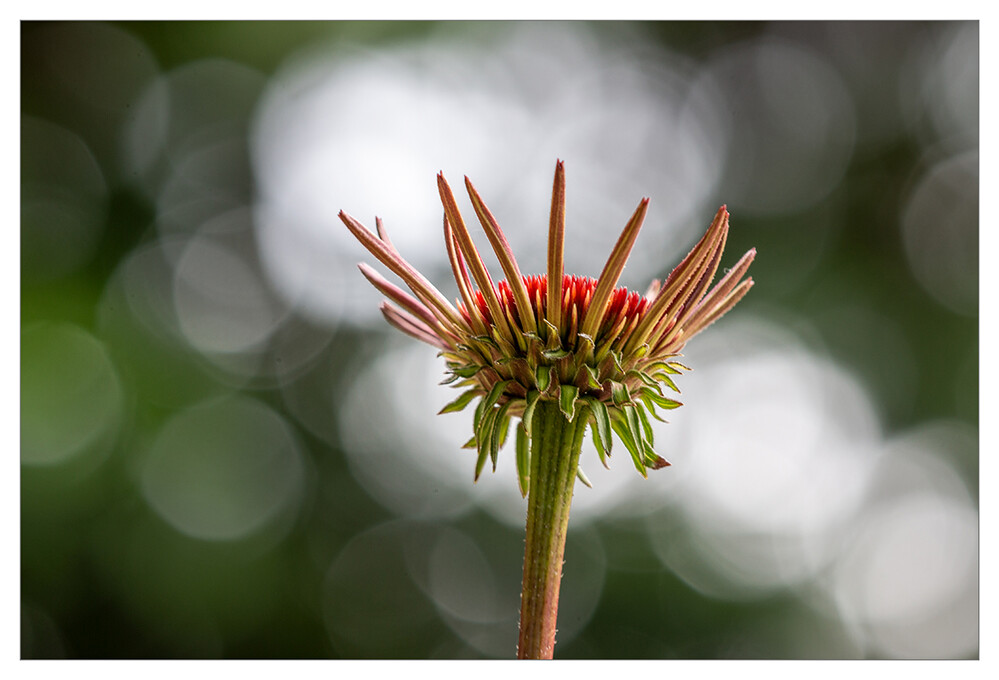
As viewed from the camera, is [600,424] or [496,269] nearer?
[600,424]

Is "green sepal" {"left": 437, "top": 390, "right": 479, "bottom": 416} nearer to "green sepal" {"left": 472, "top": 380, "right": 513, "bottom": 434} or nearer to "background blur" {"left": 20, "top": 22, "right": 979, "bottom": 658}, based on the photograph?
"green sepal" {"left": 472, "top": 380, "right": 513, "bottom": 434}

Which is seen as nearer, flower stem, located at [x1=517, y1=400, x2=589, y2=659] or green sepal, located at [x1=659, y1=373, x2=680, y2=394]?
flower stem, located at [x1=517, y1=400, x2=589, y2=659]

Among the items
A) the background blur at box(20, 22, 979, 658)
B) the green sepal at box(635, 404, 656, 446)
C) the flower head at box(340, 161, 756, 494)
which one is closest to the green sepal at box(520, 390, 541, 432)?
the flower head at box(340, 161, 756, 494)

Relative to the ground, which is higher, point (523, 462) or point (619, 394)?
point (619, 394)

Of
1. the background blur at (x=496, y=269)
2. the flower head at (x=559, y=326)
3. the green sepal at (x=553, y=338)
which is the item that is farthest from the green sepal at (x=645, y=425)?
the background blur at (x=496, y=269)

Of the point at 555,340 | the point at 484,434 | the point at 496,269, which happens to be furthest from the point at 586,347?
the point at 496,269

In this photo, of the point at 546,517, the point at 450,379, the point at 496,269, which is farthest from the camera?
the point at 496,269

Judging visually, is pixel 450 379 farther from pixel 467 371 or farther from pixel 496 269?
pixel 496 269
